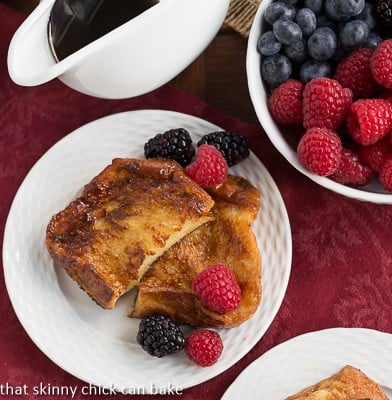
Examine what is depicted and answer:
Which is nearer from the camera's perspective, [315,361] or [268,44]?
[268,44]

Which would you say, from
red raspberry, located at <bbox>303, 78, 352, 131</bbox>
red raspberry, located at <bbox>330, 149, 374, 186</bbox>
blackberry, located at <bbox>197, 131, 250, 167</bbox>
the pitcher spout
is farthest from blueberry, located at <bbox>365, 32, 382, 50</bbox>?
the pitcher spout

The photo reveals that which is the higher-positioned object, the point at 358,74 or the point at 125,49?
the point at 125,49

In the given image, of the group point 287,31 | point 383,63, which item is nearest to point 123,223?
point 287,31

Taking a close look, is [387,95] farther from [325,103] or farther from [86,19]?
[86,19]

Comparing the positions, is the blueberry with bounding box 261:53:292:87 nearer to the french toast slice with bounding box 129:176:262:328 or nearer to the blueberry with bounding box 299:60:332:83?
the blueberry with bounding box 299:60:332:83

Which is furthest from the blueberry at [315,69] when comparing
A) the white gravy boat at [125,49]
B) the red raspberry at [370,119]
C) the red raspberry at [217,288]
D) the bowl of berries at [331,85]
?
the red raspberry at [217,288]

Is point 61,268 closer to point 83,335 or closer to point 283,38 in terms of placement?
point 83,335
